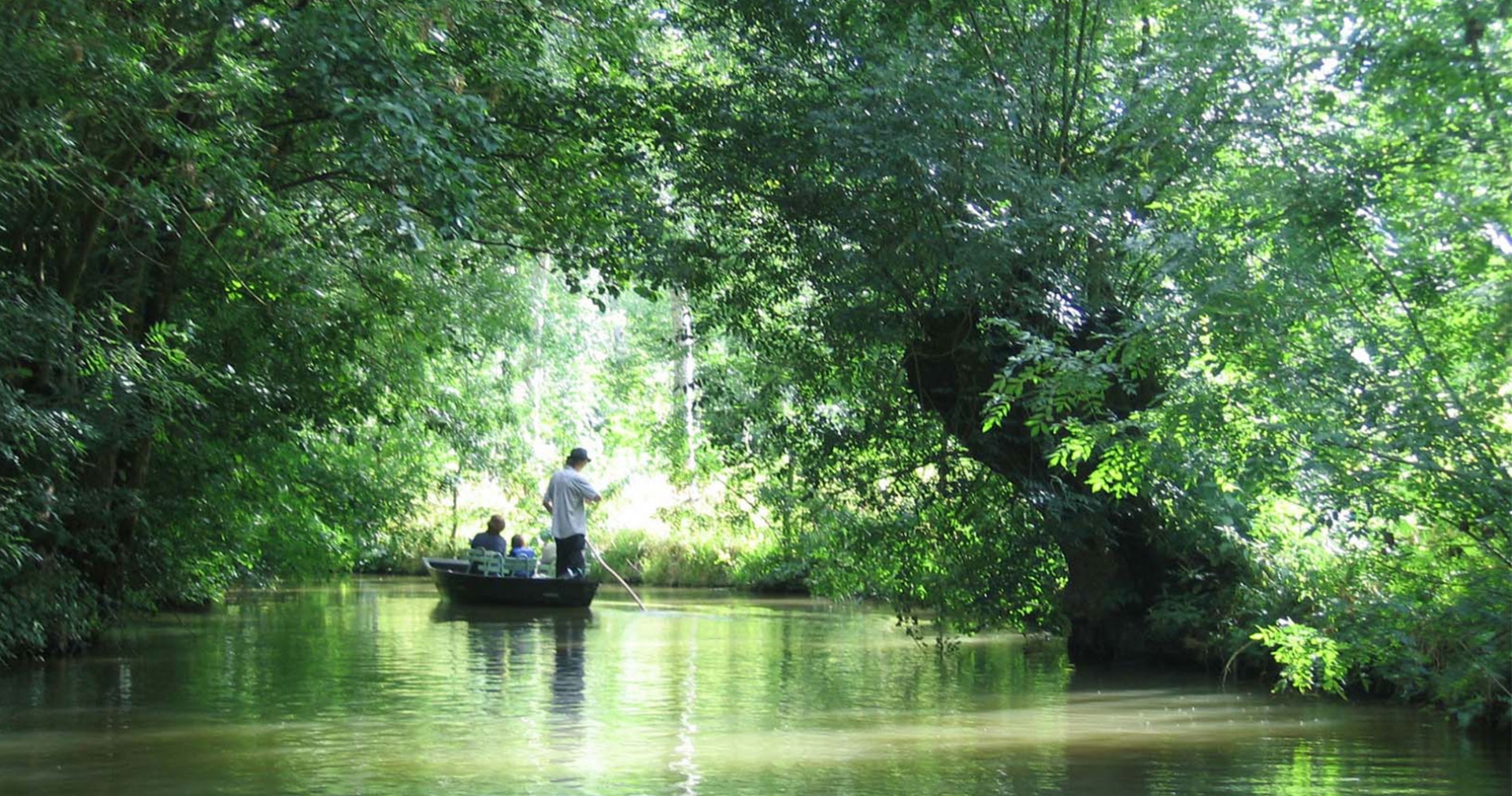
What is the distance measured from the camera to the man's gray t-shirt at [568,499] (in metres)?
20.1

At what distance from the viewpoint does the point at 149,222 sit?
36.0 feet

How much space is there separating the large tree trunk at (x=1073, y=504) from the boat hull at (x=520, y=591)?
27.1 ft

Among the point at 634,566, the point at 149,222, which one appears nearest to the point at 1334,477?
the point at 149,222

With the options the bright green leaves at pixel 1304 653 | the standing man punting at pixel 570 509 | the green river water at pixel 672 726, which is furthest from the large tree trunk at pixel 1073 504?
the standing man punting at pixel 570 509

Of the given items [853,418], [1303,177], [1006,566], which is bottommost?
[1006,566]

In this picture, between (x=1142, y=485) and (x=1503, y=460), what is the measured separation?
3423mm

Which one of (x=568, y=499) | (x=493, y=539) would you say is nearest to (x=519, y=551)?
(x=493, y=539)

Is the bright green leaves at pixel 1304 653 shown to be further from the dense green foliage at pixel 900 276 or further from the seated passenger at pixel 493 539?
the seated passenger at pixel 493 539

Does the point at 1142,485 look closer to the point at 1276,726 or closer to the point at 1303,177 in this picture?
the point at 1276,726

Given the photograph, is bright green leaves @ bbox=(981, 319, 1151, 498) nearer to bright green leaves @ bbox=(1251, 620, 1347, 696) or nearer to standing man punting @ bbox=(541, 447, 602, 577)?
bright green leaves @ bbox=(1251, 620, 1347, 696)

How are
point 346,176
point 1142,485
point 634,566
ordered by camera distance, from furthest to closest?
1. point 634,566
2. point 346,176
3. point 1142,485

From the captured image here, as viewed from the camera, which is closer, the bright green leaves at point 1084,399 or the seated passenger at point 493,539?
the bright green leaves at point 1084,399

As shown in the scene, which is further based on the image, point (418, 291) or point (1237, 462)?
point (418, 291)

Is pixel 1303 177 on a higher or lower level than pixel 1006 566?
higher
